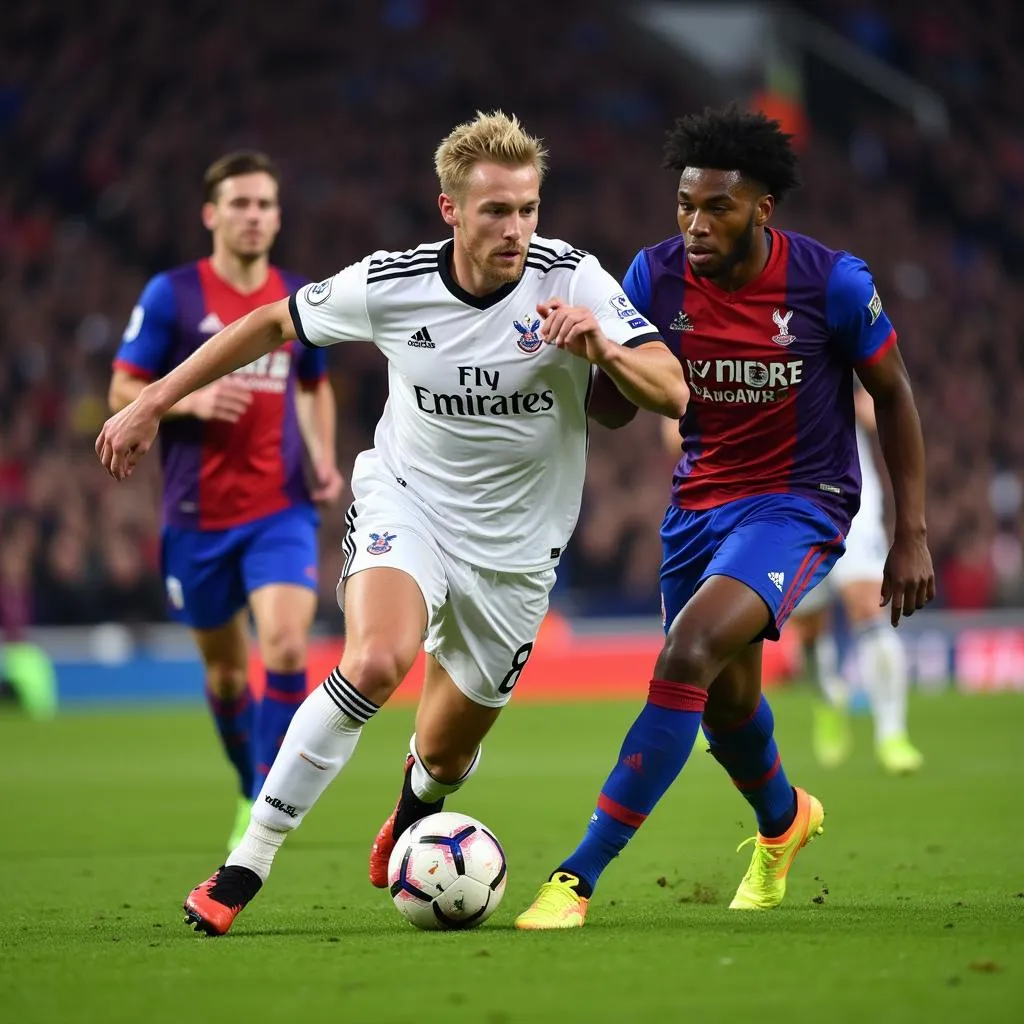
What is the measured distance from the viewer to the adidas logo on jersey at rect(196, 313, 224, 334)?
25.5 ft

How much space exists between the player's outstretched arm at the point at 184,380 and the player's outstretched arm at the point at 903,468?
1.83 m

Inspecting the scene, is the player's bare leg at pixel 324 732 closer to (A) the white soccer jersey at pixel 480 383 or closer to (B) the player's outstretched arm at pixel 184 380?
(A) the white soccer jersey at pixel 480 383

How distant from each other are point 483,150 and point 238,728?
3.52 meters

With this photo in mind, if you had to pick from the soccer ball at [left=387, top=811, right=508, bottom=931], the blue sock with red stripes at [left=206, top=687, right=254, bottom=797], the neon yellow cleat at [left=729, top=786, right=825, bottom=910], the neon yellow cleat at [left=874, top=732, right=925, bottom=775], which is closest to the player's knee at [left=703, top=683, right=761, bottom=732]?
the neon yellow cleat at [left=729, top=786, right=825, bottom=910]

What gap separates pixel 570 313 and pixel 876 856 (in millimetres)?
3249

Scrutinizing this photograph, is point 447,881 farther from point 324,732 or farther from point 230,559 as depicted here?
point 230,559

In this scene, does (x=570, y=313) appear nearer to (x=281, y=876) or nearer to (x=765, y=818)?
(x=765, y=818)

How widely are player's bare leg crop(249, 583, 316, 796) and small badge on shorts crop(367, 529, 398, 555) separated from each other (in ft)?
6.63

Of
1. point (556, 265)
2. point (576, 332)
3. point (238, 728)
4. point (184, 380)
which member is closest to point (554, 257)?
point (556, 265)

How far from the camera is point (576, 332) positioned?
480 cm

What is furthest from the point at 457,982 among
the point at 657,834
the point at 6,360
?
the point at 6,360

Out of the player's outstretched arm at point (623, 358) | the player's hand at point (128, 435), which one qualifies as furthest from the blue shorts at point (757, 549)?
the player's hand at point (128, 435)

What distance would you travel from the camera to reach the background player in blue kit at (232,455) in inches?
304

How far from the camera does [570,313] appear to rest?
482 cm
